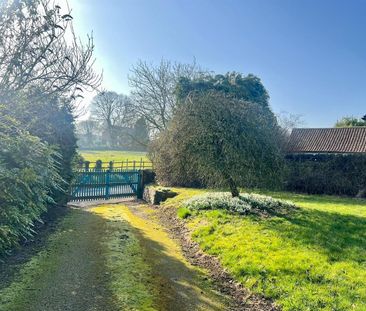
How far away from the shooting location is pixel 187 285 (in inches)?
253

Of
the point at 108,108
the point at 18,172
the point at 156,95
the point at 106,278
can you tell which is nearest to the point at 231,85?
the point at 156,95

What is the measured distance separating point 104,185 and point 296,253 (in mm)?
14033

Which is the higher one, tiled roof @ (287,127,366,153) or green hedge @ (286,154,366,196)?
tiled roof @ (287,127,366,153)

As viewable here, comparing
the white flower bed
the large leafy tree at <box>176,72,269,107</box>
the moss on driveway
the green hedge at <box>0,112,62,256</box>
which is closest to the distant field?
the large leafy tree at <box>176,72,269,107</box>

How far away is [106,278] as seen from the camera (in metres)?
6.26

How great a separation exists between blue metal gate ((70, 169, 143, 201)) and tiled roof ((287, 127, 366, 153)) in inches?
463

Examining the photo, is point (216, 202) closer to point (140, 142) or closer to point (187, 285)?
point (187, 285)

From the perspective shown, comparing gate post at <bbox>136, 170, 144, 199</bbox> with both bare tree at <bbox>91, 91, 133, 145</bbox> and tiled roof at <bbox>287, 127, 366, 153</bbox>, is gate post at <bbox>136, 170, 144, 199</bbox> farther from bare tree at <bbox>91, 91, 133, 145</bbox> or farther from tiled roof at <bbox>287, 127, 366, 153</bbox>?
bare tree at <bbox>91, 91, 133, 145</bbox>

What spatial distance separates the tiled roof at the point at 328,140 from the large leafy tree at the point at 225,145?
468 inches

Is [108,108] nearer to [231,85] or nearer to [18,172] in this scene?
[231,85]

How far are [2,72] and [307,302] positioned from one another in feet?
33.7

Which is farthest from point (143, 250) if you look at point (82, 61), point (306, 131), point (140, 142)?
point (140, 142)

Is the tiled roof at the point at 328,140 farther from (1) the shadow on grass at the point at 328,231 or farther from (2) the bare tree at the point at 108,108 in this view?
(2) the bare tree at the point at 108,108

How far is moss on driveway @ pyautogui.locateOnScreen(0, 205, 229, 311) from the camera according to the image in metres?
5.26
